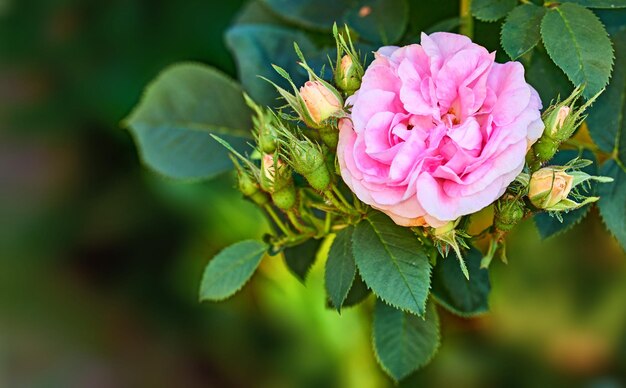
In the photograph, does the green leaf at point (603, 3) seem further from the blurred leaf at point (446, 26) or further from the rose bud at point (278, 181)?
the rose bud at point (278, 181)

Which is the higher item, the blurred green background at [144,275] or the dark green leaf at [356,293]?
the dark green leaf at [356,293]

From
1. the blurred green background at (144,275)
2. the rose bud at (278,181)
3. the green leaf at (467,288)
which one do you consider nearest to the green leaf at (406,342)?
the green leaf at (467,288)

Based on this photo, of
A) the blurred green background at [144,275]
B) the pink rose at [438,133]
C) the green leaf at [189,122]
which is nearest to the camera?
the pink rose at [438,133]

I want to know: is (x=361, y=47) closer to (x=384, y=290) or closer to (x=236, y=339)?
(x=384, y=290)

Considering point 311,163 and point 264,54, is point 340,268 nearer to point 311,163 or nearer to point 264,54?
point 311,163

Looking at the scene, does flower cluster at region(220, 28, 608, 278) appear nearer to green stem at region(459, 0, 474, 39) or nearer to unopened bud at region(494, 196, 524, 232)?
unopened bud at region(494, 196, 524, 232)
